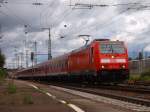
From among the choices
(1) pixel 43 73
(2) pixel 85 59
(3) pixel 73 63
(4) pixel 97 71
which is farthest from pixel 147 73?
(1) pixel 43 73

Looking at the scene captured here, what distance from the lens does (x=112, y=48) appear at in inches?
1476

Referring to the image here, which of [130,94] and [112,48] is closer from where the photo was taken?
[130,94]

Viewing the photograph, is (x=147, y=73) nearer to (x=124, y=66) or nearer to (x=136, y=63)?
(x=136, y=63)

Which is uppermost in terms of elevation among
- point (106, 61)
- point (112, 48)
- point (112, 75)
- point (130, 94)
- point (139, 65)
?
point (112, 48)

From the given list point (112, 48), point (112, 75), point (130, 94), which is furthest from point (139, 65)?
point (130, 94)

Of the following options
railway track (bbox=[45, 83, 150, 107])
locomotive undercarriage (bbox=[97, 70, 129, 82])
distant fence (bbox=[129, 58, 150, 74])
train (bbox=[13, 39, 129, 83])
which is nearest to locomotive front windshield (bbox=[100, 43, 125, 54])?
train (bbox=[13, 39, 129, 83])

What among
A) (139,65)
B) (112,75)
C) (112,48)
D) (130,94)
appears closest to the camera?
(130,94)

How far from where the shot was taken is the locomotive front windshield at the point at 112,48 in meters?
37.3

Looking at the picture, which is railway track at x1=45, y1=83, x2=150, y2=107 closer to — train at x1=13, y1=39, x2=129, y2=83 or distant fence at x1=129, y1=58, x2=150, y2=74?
train at x1=13, y1=39, x2=129, y2=83

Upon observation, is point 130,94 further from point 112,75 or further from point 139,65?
point 139,65

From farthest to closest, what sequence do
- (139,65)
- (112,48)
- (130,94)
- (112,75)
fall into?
(139,65) < (112,48) < (112,75) < (130,94)

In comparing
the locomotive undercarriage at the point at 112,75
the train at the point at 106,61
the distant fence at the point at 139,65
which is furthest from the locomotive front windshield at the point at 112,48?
the distant fence at the point at 139,65

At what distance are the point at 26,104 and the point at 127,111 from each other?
4214mm

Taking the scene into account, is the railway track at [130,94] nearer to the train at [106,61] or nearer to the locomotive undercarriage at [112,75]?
the locomotive undercarriage at [112,75]
